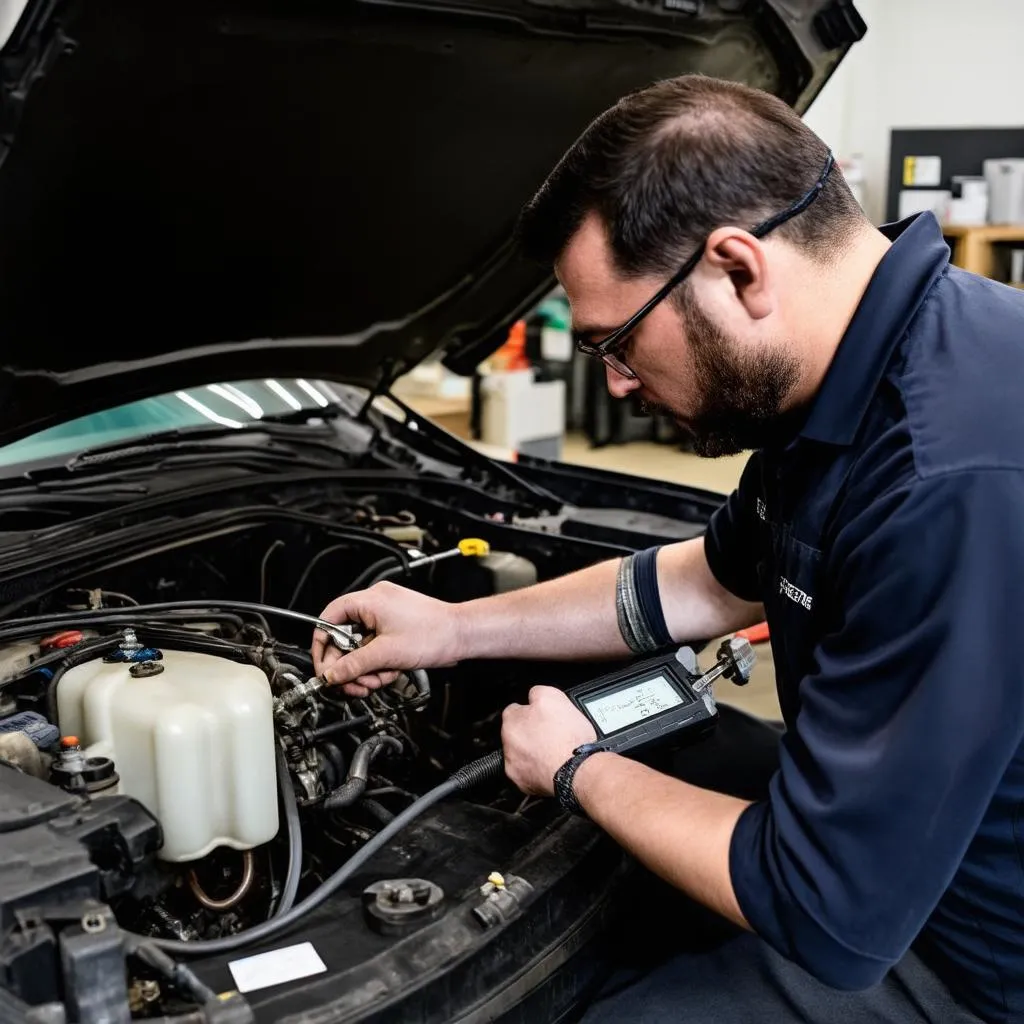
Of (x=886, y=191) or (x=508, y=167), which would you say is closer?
(x=508, y=167)

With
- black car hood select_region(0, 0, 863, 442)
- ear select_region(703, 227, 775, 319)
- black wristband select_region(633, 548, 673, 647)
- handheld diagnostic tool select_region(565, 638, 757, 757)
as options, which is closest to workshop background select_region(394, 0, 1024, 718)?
black car hood select_region(0, 0, 863, 442)

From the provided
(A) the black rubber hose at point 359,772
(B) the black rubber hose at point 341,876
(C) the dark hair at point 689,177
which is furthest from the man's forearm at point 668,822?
(C) the dark hair at point 689,177

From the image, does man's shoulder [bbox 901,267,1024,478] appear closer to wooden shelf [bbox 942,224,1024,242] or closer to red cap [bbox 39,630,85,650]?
red cap [bbox 39,630,85,650]

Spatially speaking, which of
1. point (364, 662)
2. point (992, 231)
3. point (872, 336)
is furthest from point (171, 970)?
point (992, 231)

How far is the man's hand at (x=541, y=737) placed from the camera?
1.12 m

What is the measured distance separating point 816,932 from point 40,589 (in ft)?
3.12

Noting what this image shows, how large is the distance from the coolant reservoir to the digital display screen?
0.32m

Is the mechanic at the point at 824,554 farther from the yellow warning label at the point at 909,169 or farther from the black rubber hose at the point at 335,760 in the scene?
the yellow warning label at the point at 909,169

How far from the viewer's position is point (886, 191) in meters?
5.93

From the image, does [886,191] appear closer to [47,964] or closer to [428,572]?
[428,572]

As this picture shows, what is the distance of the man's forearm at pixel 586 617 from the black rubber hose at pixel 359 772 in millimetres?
181

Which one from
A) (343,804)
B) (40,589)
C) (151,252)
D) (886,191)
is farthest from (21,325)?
(886,191)

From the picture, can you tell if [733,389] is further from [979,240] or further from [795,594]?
[979,240]

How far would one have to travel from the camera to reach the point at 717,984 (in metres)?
1.18
